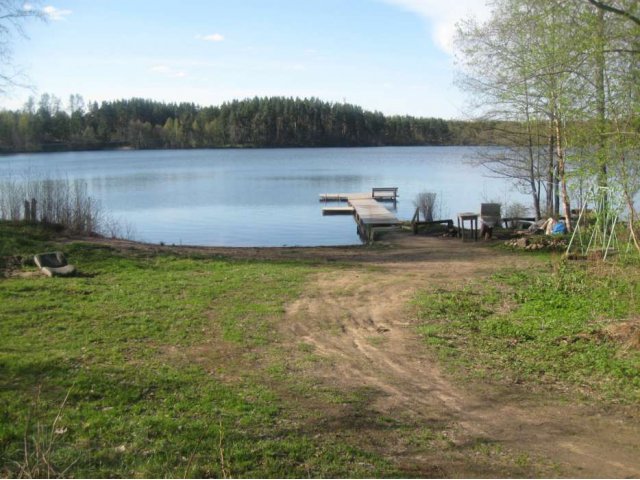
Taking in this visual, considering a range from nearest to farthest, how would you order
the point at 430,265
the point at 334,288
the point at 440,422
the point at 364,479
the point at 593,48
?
A: the point at 364,479 < the point at 440,422 < the point at 593,48 < the point at 334,288 < the point at 430,265

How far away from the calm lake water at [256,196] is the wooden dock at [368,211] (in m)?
0.60

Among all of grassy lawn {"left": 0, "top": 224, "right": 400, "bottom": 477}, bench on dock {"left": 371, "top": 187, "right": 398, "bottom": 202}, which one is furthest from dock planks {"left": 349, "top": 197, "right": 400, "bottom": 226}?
grassy lawn {"left": 0, "top": 224, "right": 400, "bottom": 477}

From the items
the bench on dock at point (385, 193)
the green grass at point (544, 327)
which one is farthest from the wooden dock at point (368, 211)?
the green grass at point (544, 327)

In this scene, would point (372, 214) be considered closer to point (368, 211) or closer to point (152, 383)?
point (368, 211)

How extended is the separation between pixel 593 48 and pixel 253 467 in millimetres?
7837

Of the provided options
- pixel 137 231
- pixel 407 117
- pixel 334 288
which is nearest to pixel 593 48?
pixel 334 288

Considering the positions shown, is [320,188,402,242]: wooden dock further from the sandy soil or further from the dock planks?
the sandy soil

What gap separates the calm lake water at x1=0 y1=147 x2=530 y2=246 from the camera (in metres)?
25.8

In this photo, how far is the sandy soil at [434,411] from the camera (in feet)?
15.1

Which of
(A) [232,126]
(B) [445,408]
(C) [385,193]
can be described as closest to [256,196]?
(C) [385,193]

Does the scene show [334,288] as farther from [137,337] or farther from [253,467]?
[253,467]

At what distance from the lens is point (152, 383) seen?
609 centimetres

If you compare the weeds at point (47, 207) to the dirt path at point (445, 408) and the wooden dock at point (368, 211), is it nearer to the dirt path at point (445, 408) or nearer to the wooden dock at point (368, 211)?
the wooden dock at point (368, 211)

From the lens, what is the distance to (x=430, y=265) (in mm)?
13727
